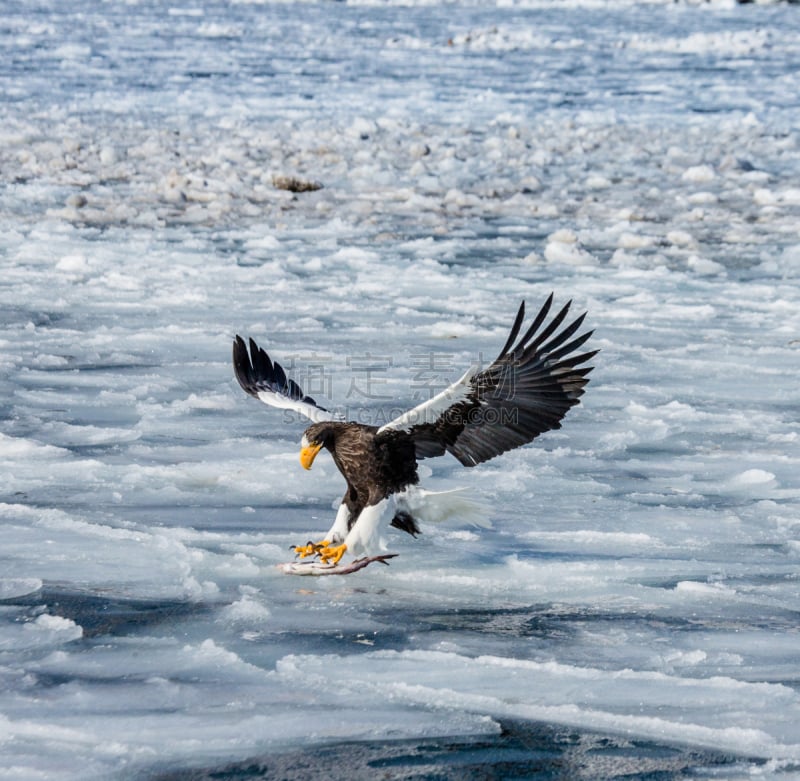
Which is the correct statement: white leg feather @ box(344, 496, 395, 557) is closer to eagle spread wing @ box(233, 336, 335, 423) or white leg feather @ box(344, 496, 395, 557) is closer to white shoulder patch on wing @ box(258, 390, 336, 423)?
white shoulder patch on wing @ box(258, 390, 336, 423)

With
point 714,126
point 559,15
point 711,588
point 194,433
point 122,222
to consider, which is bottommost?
point 711,588

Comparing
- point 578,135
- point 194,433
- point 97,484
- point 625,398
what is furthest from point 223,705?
point 578,135

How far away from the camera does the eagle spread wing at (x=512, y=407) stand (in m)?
4.09

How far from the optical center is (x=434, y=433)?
13.6 ft

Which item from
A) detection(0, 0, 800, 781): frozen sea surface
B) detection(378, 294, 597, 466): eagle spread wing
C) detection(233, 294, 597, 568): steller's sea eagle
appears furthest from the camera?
detection(378, 294, 597, 466): eagle spread wing

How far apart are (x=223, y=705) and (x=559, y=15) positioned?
35.2 m

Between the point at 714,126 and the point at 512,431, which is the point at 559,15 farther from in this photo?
the point at 512,431

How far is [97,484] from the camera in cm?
466

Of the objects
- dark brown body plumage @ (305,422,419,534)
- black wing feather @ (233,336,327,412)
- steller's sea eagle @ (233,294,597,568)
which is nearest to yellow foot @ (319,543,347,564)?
steller's sea eagle @ (233,294,597,568)

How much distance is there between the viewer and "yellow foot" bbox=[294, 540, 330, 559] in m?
3.98

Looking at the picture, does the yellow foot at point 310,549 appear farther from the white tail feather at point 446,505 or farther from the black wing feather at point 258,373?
the black wing feather at point 258,373

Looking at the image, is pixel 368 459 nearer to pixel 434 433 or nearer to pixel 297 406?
pixel 434 433

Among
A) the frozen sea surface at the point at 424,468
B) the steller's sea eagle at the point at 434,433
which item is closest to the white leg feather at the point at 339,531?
the steller's sea eagle at the point at 434,433

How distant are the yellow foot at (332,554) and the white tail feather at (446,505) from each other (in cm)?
24
